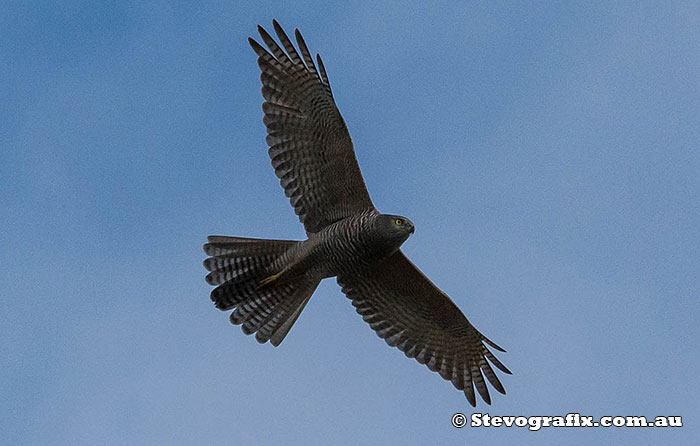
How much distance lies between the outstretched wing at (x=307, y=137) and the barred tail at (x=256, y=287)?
701 millimetres

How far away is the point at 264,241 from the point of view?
42.0 feet

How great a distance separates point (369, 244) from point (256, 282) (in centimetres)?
167

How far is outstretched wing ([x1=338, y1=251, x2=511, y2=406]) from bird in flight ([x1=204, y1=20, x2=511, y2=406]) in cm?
1

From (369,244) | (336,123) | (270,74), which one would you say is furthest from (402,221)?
(270,74)

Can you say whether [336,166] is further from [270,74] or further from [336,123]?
[270,74]

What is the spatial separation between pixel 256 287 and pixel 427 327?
2363 mm

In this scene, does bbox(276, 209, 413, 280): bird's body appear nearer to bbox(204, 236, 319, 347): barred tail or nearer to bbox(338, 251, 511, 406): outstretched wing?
bbox(204, 236, 319, 347): barred tail

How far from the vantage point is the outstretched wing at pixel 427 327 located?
43.7 feet

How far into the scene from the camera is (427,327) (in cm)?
1367

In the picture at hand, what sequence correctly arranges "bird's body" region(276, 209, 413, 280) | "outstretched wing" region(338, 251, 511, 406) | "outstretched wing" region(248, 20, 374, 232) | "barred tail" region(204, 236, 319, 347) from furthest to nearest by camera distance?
"outstretched wing" region(338, 251, 511, 406)
"barred tail" region(204, 236, 319, 347)
"outstretched wing" region(248, 20, 374, 232)
"bird's body" region(276, 209, 413, 280)

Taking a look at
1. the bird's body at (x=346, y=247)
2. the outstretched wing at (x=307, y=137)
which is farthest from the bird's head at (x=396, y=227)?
the outstretched wing at (x=307, y=137)

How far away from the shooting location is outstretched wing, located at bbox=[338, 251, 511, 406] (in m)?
13.3

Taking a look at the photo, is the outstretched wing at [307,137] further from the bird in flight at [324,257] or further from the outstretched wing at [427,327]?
the outstretched wing at [427,327]

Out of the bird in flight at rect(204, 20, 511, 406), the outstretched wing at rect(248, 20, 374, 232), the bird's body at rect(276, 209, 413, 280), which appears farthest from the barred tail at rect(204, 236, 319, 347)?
the outstretched wing at rect(248, 20, 374, 232)
